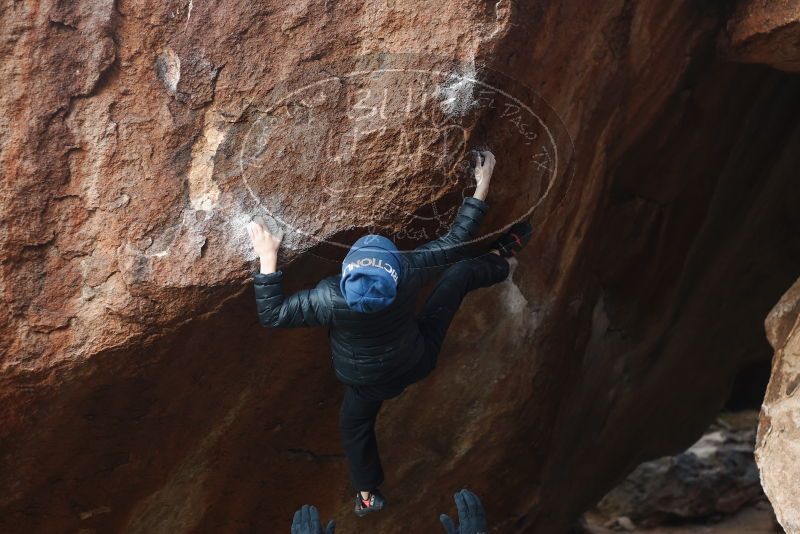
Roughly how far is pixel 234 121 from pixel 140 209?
1.36ft

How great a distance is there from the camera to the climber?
255cm

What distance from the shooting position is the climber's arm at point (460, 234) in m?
2.78

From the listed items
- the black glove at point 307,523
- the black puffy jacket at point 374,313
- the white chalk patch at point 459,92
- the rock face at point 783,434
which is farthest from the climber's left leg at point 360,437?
the rock face at point 783,434

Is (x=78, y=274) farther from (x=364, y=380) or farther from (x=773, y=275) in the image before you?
(x=773, y=275)

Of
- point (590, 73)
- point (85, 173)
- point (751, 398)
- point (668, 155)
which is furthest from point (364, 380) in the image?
point (751, 398)

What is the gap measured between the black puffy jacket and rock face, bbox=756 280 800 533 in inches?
46.4

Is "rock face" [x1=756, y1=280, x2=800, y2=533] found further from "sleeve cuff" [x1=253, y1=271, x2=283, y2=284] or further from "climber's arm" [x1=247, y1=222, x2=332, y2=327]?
"sleeve cuff" [x1=253, y1=271, x2=283, y2=284]

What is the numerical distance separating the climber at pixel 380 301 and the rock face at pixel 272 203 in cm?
12

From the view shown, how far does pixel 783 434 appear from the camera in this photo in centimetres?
278

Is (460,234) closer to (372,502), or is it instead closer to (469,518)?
(469,518)

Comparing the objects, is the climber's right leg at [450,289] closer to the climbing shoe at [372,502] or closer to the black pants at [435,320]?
the black pants at [435,320]

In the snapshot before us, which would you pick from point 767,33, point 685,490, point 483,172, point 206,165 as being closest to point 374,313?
point 483,172

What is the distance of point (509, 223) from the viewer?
320cm

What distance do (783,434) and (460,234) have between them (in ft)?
4.05
